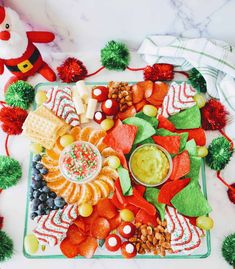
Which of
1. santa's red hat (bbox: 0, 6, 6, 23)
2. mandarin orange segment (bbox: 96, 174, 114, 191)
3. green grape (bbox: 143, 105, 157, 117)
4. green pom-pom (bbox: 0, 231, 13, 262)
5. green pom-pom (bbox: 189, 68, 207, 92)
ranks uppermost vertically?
santa's red hat (bbox: 0, 6, 6, 23)

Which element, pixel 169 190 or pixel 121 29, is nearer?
pixel 169 190

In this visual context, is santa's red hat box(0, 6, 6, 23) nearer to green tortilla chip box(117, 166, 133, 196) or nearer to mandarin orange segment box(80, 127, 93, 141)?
mandarin orange segment box(80, 127, 93, 141)

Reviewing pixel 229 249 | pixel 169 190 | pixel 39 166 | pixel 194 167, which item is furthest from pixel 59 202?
pixel 229 249

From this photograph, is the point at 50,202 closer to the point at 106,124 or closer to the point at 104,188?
the point at 104,188

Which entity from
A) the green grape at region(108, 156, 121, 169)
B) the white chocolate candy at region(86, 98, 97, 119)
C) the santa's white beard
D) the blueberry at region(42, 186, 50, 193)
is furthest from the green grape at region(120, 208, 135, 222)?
the santa's white beard

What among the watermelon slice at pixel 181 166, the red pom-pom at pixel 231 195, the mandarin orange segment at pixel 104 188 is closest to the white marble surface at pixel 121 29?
the red pom-pom at pixel 231 195

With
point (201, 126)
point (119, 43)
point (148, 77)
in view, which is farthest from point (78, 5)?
point (201, 126)

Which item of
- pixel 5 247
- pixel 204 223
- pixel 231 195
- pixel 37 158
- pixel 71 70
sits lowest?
pixel 5 247
